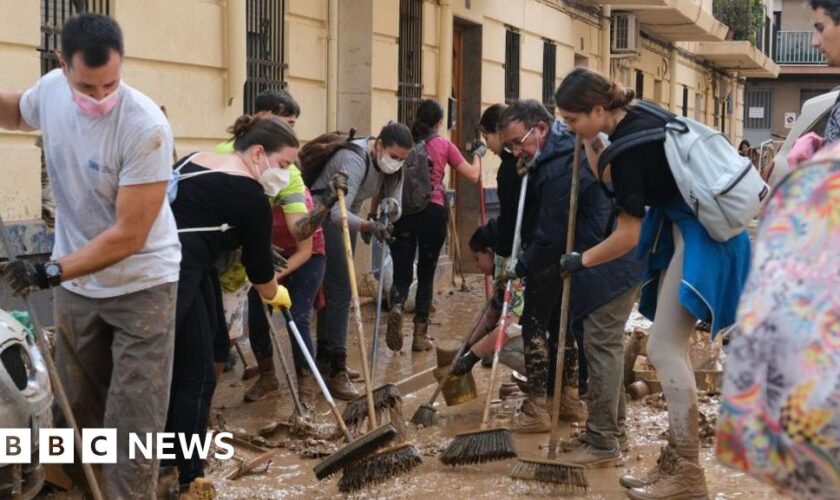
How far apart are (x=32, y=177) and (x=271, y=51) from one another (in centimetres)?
342

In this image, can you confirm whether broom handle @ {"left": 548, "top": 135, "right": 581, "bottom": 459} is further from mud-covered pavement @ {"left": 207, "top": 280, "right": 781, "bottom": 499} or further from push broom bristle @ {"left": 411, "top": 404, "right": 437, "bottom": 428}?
push broom bristle @ {"left": 411, "top": 404, "right": 437, "bottom": 428}

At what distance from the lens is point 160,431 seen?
455cm

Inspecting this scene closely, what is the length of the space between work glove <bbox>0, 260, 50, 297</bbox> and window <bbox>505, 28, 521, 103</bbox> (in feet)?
42.1

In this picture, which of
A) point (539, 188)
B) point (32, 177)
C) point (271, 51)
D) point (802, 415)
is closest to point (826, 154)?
point (802, 415)

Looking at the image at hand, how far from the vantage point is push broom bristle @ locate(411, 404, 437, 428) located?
23.4ft

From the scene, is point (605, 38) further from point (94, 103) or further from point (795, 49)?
point (795, 49)

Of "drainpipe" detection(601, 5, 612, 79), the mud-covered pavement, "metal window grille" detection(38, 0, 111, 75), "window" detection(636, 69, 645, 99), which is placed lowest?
the mud-covered pavement

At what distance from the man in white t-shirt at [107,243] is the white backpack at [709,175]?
1.88 meters

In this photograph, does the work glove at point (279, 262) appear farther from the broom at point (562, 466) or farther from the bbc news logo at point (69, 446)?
the bbc news logo at point (69, 446)

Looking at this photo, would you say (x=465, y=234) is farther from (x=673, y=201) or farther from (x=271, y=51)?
(x=673, y=201)

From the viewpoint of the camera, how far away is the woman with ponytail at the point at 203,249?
498 centimetres

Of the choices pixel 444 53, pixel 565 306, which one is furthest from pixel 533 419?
pixel 444 53

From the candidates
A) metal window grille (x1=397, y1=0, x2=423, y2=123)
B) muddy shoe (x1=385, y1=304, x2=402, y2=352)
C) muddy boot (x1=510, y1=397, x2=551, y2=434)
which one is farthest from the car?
metal window grille (x1=397, y1=0, x2=423, y2=123)

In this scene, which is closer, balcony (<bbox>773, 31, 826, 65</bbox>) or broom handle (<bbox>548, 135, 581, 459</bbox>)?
broom handle (<bbox>548, 135, 581, 459</bbox>)
